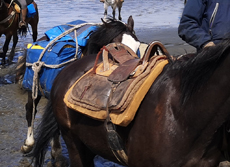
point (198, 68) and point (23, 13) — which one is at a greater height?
point (198, 68)

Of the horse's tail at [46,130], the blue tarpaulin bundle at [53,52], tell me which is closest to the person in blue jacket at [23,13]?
the blue tarpaulin bundle at [53,52]

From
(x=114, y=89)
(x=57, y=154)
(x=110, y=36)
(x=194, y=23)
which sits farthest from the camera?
(x=57, y=154)

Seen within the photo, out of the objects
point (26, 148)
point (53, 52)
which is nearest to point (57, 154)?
point (26, 148)

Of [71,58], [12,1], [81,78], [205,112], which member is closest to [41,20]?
[12,1]

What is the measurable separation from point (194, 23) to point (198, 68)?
3.22 ft

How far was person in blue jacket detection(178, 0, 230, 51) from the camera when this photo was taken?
2.82m

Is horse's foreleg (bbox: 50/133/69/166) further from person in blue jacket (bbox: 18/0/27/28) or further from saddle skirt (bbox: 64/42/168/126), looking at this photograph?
person in blue jacket (bbox: 18/0/27/28)

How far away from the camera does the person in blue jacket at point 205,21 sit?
2.82m

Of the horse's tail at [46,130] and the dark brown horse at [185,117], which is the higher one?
the dark brown horse at [185,117]

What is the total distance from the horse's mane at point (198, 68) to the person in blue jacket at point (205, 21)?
69 centimetres

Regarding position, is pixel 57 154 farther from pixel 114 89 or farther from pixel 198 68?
pixel 198 68

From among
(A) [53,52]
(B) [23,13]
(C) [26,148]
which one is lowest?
(C) [26,148]

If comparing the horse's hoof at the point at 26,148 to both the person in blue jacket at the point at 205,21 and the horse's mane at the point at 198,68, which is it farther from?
the horse's mane at the point at 198,68

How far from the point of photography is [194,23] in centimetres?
288
